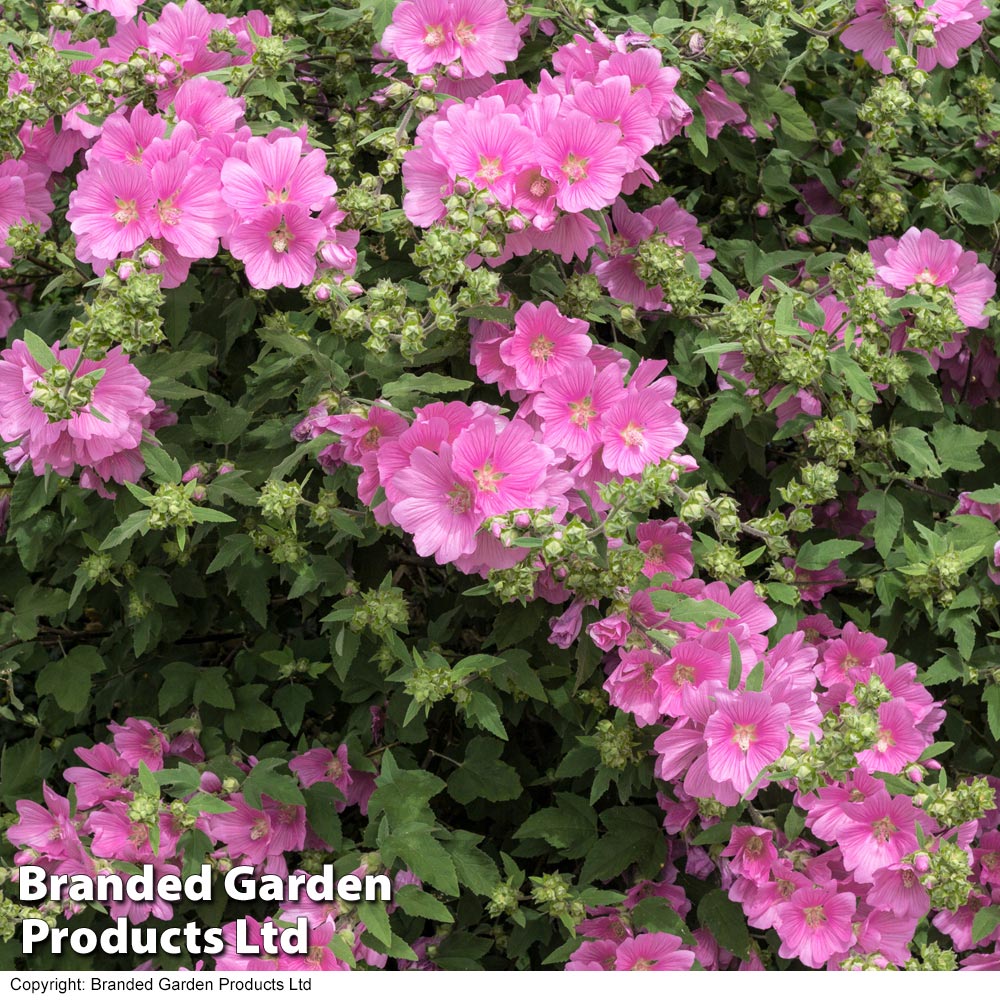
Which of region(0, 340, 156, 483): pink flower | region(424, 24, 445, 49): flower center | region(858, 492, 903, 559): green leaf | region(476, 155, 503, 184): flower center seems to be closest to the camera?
region(0, 340, 156, 483): pink flower

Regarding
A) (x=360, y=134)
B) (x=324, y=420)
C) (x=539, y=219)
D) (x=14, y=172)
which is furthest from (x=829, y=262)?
(x=14, y=172)

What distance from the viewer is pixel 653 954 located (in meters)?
2.67

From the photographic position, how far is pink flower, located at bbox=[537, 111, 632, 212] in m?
2.38

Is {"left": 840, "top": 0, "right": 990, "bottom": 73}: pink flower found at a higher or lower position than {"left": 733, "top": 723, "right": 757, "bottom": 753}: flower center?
higher

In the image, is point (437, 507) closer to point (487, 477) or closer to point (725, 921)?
point (487, 477)

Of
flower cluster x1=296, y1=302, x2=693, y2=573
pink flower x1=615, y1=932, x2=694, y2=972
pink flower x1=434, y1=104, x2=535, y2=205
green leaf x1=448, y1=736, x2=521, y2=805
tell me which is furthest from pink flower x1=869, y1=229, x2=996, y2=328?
pink flower x1=615, y1=932, x2=694, y2=972

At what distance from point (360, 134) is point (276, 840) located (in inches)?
62.5

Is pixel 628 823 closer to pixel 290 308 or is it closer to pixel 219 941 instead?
pixel 219 941

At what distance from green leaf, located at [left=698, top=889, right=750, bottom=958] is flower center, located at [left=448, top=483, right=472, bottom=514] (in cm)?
112

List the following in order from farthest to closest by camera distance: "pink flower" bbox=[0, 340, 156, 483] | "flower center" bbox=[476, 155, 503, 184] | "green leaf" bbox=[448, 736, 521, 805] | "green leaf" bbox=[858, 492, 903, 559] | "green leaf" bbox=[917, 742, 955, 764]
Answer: "green leaf" bbox=[448, 736, 521, 805] → "green leaf" bbox=[858, 492, 903, 559] → "green leaf" bbox=[917, 742, 955, 764] → "flower center" bbox=[476, 155, 503, 184] → "pink flower" bbox=[0, 340, 156, 483]

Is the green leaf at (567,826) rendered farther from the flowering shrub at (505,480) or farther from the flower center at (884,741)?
the flower center at (884,741)

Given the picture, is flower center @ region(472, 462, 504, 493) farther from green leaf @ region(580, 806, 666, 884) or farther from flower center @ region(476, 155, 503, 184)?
green leaf @ region(580, 806, 666, 884)

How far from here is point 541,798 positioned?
3.29 m

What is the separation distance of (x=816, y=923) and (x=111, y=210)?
1.96 metres
